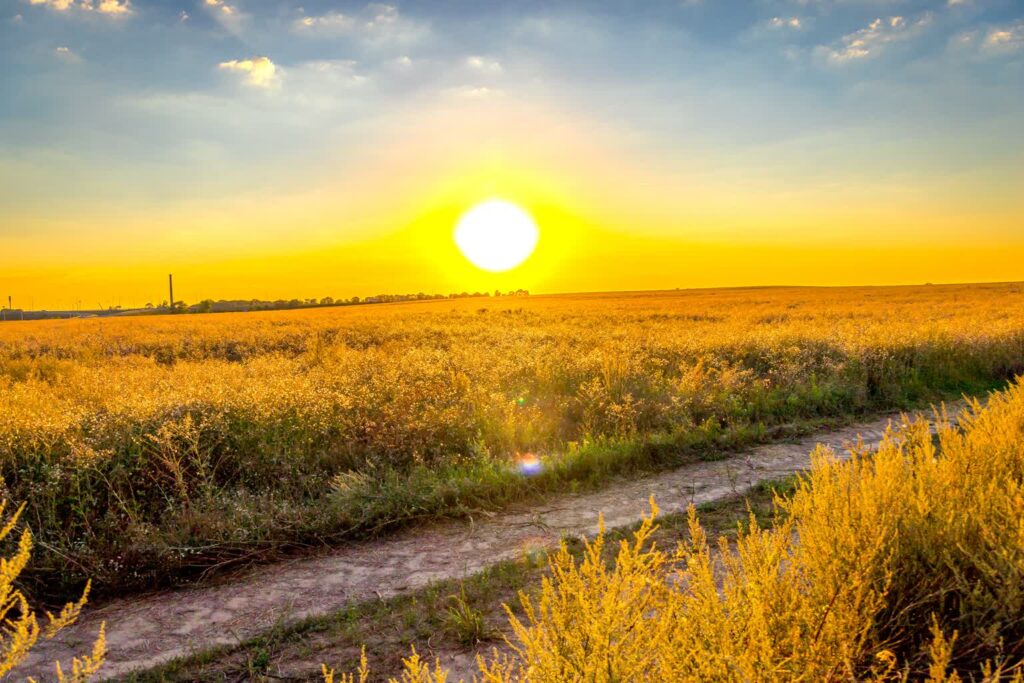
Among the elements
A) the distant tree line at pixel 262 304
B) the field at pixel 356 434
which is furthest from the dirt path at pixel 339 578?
the distant tree line at pixel 262 304

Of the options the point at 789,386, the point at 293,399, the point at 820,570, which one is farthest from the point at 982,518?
the point at 789,386

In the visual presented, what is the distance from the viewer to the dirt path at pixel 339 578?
4.08m

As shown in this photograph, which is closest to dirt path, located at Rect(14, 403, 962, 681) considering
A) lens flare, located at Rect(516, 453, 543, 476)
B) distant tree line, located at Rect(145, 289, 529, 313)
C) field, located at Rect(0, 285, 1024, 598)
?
field, located at Rect(0, 285, 1024, 598)

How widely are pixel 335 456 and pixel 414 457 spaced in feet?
3.05

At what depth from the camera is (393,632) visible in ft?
13.2

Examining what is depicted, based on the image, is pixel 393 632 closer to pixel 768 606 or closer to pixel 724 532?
pixel 768 606

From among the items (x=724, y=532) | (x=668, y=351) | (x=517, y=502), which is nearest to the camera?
(x=724, y=532)

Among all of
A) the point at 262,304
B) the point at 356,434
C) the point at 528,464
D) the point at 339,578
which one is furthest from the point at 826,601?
the point at 262,304

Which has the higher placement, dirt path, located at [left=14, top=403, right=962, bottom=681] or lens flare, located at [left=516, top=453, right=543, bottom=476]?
lens flare, located at [left=516, top=453, right=543, bottom=476]

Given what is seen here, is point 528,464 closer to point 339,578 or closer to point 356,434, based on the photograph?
point 356,434

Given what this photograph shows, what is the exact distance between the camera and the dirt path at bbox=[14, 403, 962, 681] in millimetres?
4078

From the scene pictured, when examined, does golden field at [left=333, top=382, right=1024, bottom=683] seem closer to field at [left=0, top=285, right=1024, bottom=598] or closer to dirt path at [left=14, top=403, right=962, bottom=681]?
dirt path at [left=14, top=403, right=962, bottom=681]

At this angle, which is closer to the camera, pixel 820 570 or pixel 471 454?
pixel 820 570

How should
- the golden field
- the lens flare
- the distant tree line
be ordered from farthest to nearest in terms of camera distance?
the distant tree line, the lens flare, the golden field
